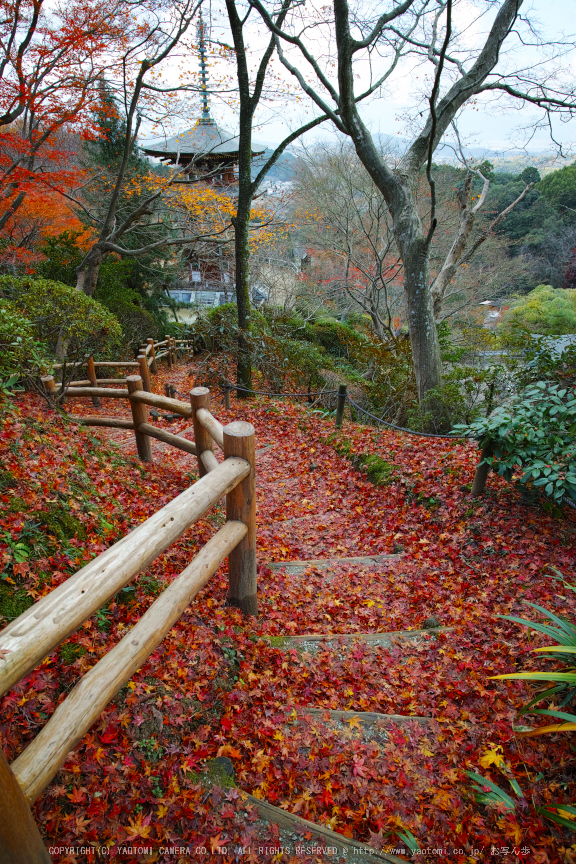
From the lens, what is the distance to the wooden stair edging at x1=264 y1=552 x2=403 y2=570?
366 centimetres

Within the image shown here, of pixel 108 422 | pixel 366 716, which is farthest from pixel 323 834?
pixel 108 422

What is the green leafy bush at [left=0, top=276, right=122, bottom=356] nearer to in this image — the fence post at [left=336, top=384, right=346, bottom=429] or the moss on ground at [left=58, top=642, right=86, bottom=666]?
the fence post at [left=336, top=384, right=346, bottom=429]

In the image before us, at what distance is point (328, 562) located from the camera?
3.77 metres

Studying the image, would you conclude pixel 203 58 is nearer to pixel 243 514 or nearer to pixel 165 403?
pixel 165 403

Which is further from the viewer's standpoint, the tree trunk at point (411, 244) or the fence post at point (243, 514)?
the tree trunk at point (411, 244)

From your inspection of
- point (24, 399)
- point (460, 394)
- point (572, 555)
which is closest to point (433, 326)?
point (460, 394)

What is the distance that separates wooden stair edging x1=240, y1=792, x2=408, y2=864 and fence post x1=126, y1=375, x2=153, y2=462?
360 centimetres

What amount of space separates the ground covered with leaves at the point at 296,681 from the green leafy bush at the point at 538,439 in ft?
1.73

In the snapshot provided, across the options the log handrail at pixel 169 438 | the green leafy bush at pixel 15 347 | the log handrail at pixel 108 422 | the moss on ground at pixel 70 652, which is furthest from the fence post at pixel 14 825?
the log handrail at pixel 108 422

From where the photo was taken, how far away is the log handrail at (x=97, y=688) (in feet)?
3.95

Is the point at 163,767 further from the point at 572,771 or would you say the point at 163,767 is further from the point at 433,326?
the point at 433,326

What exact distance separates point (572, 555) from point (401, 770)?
86.3 inches

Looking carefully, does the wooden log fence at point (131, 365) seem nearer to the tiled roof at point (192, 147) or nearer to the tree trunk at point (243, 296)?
the tree trunk at point (243, 296)

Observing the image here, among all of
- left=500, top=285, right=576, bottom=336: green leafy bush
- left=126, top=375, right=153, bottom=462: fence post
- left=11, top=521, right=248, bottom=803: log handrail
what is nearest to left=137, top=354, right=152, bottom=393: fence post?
left=126, top=375, right=153, bottom=462: fence post
